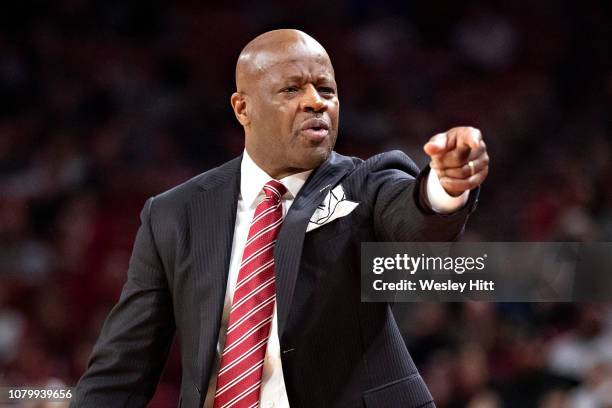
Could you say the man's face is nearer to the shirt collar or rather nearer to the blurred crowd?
the shirt collar

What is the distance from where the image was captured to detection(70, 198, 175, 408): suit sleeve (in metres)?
1.92

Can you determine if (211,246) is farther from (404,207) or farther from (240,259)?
(404,207)

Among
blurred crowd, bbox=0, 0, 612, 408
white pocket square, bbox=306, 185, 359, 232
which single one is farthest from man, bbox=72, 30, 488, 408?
blurred crowd, bbox=0, 0, 612, 408

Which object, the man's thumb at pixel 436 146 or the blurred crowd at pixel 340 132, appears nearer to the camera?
the man's thumb at pixel 436 146

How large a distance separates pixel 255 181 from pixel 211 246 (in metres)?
0.17

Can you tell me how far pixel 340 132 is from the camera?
5.17m

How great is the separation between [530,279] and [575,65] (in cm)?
337

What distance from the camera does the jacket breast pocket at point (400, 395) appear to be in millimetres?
1750

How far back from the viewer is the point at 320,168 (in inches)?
→ 74.8

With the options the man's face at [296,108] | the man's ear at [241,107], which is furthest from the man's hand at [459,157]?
the man's ear at [241,107]

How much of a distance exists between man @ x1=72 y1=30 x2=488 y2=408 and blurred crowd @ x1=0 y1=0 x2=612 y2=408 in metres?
1.80

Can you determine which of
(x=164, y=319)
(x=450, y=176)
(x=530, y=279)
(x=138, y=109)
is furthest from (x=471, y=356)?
(x=138, y=109)

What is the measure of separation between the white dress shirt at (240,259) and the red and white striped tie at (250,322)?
0.02 m

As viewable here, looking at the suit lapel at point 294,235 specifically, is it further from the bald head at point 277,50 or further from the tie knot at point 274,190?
the bald head at point 277,50
